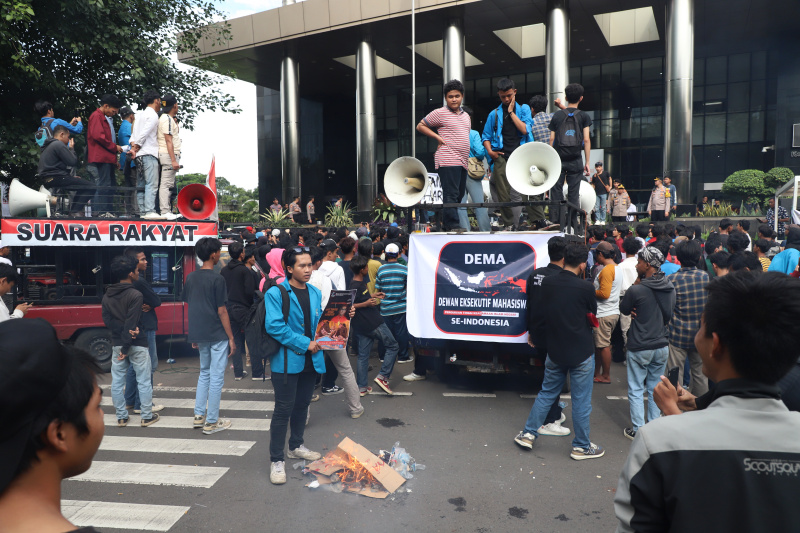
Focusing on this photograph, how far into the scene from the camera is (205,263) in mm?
6449

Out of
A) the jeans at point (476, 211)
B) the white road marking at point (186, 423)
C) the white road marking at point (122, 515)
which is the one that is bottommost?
the white road marking at point (186, 423)

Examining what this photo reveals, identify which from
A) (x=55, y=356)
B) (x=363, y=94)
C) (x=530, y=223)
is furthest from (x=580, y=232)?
(x=363, y=94)

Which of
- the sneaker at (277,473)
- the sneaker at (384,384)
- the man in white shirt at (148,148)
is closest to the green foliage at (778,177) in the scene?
the sneaker at (384,384)

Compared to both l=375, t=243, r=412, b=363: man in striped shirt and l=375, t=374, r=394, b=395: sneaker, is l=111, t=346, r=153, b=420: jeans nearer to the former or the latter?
l=375, t=374, r=394, b=395: sneaker

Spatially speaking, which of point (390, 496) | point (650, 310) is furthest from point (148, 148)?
A: point (650, 310)

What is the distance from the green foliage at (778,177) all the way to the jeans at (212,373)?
2272 cm

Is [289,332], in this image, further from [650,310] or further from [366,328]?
[650,310]

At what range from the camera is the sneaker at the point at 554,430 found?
600cm

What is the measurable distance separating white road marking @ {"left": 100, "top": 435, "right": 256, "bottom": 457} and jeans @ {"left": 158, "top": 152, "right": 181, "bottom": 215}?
5.10 m

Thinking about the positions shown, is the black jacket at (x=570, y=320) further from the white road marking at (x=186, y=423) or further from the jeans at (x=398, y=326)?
the white road marking at (x=186, y=423)

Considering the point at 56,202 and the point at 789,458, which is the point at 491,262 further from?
the point at 56,202

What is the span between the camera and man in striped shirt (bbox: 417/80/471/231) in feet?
25.0

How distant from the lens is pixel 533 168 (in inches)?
279

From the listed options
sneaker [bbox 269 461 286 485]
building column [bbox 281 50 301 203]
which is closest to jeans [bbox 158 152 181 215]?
sneaker [bbox 269 461 286 485]
